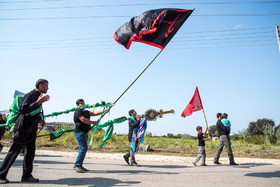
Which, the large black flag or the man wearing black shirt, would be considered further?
the large black flag

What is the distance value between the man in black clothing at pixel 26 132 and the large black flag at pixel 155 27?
303cm

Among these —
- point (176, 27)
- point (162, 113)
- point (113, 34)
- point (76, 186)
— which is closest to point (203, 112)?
point (162, 113)

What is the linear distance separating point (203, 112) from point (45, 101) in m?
7.64

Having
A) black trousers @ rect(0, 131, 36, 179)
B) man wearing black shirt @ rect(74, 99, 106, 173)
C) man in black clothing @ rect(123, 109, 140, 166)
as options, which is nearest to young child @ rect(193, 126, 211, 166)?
man in black clothing @ rect(123, 109, 140, 166)

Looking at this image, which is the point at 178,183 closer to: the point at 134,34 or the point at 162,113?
the point at 134,34

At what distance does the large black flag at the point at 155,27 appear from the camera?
5.81 metres

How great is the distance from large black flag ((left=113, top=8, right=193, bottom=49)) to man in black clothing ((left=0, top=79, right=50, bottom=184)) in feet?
9.95

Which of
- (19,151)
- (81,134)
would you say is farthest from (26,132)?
(81,134)

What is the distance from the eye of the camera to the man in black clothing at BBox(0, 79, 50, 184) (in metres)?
3.89

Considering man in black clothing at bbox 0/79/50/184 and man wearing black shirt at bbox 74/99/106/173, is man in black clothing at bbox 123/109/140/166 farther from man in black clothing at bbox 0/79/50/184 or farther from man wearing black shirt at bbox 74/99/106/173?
man in black clothing at bbox 0/79/50/184

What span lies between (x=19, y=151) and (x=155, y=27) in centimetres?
444

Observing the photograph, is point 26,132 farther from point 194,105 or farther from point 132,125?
point 194,105

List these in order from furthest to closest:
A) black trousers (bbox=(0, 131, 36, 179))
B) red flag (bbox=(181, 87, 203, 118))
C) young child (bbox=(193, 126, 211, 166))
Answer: red flag (bbox=(181, 87, 203, 118)) → young child (bbox=(193, 126, 211, 166)) → black trousers (bbox=(0, 131, 36, 179))

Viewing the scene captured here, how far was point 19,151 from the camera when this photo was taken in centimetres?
405
